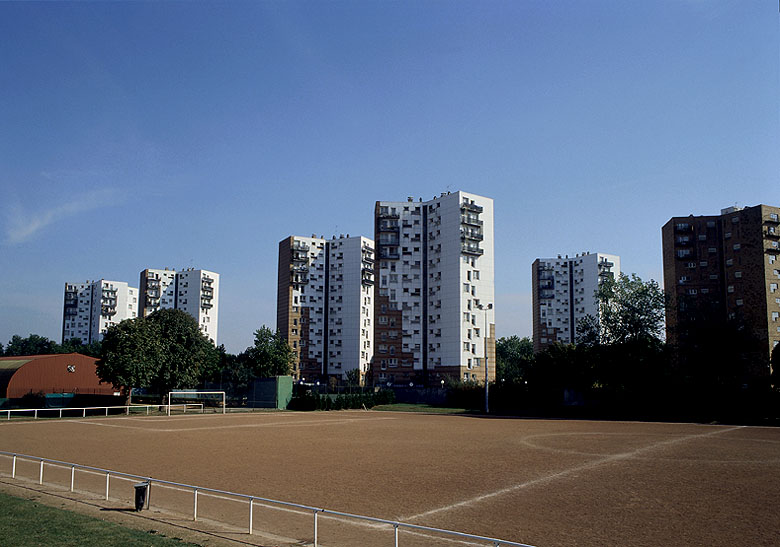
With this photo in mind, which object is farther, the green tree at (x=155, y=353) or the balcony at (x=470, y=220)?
the balcony at (x=470, y=220)

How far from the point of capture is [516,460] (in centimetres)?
2378

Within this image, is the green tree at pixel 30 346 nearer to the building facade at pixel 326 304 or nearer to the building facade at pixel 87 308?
the building facade at pixel 87 308

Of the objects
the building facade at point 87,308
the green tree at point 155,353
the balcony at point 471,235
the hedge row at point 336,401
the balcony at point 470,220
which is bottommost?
the hedge row at point 336,401

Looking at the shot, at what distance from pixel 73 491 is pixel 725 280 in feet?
348

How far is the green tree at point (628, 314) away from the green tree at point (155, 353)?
149 feet

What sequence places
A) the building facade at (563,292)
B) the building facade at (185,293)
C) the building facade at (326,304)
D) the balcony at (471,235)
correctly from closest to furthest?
the balcony at (471,235)
the building facade at (326,304)
the building facade at (563,292)
the building facade at (185,293)

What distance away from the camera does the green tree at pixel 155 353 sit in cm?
5369

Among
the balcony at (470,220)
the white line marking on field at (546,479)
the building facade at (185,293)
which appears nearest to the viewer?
the white line marking on field at (546,479)

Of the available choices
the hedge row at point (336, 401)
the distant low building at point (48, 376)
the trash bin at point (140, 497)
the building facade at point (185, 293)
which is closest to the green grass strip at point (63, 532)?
the trash bin at point (140, 497)

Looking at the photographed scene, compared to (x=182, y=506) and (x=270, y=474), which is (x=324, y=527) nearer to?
→ (x=182, y=506)

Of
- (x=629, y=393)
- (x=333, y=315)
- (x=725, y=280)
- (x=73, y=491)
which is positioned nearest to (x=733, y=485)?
(x=73, y=491)

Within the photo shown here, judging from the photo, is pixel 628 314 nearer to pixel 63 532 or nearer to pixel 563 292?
pixel 63 532

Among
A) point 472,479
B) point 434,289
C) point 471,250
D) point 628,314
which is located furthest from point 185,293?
point 472,479

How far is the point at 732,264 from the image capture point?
9669cm
